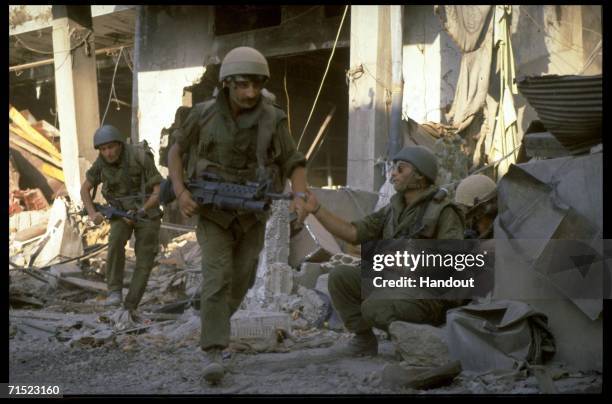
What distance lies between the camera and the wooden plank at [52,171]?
1586 centimetres

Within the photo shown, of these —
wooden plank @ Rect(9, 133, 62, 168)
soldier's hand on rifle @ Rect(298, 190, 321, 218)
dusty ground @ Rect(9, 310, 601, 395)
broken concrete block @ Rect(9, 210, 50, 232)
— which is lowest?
dusty ground @ Rect(9, 310, 601, 395)

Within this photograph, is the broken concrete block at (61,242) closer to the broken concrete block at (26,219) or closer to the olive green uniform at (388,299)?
the broken concrete block at (26,219)

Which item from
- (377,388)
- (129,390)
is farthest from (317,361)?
(129,390)

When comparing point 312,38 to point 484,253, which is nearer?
point 484,253

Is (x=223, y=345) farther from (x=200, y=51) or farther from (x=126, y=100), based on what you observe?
(x=126, y=100)

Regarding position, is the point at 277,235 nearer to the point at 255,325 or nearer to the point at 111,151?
the point at 111,151

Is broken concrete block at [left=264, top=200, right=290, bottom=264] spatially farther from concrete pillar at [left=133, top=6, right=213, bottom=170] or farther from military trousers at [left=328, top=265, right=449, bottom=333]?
concrete pillar at [left=133, top=6, right=213, bottom=170]

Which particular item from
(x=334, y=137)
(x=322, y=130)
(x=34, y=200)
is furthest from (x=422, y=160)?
(x=34, y=200)

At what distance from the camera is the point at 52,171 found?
15953 millimetres

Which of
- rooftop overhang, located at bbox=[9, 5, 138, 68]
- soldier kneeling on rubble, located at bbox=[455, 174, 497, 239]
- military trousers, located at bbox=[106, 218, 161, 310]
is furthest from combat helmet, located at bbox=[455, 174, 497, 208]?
rooftop overhang, located at bbox=[9, 5, 138, 68]

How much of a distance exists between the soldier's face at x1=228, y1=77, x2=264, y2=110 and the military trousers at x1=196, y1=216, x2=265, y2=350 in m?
0.69

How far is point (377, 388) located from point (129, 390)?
4.43 ft

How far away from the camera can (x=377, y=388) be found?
13.4 feet

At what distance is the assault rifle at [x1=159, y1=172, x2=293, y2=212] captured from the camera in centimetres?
421
